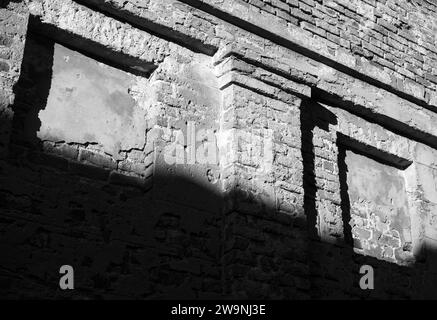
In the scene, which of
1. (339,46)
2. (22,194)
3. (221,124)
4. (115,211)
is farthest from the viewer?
(339,46)

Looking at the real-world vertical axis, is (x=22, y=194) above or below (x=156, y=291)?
above

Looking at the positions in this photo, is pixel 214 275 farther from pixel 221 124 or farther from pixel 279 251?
pixel 221 124

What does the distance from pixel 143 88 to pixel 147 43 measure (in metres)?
0.32

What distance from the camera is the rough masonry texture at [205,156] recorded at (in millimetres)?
3965

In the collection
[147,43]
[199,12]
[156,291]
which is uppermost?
[199,12]

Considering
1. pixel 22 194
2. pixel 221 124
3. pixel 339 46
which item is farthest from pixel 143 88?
pixel 339 46

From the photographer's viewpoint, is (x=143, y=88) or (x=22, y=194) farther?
(x=143, y=88)

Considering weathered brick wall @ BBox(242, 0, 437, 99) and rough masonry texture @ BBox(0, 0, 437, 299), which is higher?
weathered brick wall @ BBox(242, 0, 437, 99)

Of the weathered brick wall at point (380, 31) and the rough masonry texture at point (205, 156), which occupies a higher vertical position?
the weathered brick wall at point (380, 31)

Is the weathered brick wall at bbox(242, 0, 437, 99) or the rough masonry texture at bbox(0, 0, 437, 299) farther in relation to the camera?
the weathered brick wall at bbox(242, 0, 437, 99)

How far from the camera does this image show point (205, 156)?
4562mm

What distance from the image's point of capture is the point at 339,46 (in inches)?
221

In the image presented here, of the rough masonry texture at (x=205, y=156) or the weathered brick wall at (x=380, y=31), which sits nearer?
the rough masonry texture at (x=205, y=156)

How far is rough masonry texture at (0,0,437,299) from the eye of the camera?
396 cm
